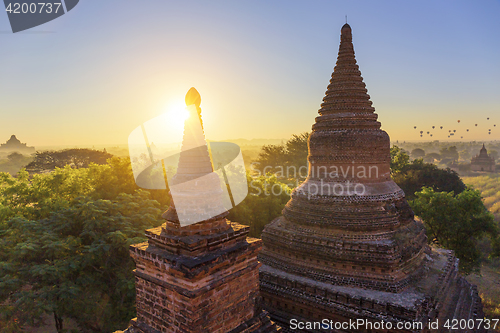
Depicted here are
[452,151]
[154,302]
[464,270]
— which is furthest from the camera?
[452,151]

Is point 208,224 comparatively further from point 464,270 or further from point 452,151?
point 452,151

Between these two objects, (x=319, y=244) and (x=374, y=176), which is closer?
(x=319, y=244)

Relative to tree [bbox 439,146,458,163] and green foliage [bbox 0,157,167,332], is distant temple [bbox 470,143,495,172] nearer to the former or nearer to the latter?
tree [bbox 439,146,458,163]

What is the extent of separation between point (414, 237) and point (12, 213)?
68.8ft

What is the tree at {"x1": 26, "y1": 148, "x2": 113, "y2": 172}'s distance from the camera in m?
46.3

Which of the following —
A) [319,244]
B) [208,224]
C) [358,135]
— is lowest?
[319,244]

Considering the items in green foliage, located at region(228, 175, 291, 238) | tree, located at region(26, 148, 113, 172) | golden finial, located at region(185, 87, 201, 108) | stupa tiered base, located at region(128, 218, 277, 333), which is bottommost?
green foliage, located at region(228, 175, 291, 238)

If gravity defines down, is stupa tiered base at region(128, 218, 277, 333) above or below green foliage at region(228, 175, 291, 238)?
above

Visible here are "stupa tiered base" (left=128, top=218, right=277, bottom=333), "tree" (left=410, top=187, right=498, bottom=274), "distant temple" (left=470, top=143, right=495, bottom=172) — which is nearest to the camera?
"stupa tiered base" (left=128, top=218, right=277, bottom=333)

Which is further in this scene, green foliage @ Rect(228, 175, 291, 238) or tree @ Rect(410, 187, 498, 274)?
green foliage @ Rect(228, 175, 291, 238)

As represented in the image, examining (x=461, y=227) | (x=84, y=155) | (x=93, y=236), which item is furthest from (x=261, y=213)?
(x=84, y=155)

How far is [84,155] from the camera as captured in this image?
4981 centimetres

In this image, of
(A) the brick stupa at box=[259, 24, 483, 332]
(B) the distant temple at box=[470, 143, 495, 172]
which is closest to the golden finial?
(A) the brick stupa at box=[259, 24, 483, 332]

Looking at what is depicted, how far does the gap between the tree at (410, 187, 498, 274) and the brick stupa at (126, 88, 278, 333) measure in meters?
18.9
